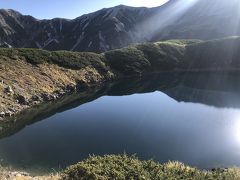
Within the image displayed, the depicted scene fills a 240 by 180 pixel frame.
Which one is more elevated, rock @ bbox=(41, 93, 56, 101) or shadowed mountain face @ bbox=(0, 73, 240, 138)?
rock @ bbox=(41, 93, 56, 101)

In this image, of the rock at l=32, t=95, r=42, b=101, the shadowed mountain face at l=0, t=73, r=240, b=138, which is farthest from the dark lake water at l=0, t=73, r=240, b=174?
the rock at l=32, t=95, r=42, b=101

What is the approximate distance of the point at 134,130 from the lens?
44.4m

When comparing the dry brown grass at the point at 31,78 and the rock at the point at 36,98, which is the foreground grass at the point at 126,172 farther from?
the rock at the point at 36,98

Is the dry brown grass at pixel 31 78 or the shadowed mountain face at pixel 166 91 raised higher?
the dry brown grass at pixel 31 78

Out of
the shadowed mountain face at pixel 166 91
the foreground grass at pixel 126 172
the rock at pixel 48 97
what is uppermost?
the foreground grass at pixel 126 172

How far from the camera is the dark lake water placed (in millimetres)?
34125

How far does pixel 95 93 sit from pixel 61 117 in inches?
1081

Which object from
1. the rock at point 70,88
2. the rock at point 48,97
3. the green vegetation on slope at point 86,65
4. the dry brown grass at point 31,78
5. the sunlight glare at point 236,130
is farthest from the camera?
the rock at point 70,88

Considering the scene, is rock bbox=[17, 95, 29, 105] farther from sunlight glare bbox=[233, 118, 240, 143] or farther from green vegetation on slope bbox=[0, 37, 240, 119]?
sunlight glare bbox=[233, 118, 240, 143]

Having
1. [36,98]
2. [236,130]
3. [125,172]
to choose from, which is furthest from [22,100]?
[125,172]

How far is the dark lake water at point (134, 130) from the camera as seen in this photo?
112 ft

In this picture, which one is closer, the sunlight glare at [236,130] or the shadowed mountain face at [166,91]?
the sunlight glare at [236,130]

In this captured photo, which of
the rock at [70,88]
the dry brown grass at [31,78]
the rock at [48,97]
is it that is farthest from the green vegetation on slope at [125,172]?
the rock at [70,88]

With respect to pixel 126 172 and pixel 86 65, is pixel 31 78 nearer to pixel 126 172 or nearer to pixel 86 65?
pixel 86 65
